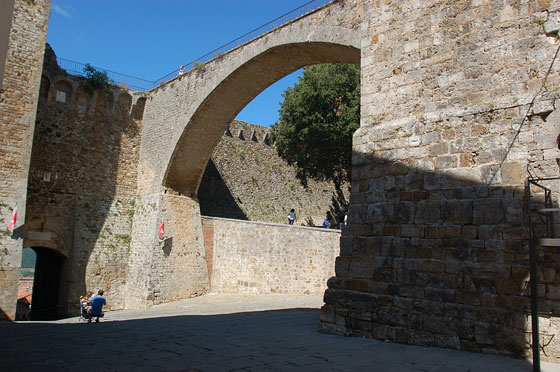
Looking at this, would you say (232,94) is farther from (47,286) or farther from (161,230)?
(47,286)

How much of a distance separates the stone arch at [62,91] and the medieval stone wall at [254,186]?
22.2 ft

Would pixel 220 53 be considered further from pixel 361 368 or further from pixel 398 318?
pixel 361 368

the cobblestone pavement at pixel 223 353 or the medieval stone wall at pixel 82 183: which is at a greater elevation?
the medieval stone wall at pixel 82 183

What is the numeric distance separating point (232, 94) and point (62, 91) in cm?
588

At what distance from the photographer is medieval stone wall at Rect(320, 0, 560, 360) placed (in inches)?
183

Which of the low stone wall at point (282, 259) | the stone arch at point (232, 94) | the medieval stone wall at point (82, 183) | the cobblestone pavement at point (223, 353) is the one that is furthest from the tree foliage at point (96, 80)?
the cobblestone pavement at point (223, 353)

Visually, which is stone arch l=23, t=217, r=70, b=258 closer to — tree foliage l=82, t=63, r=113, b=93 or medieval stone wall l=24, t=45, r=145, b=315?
medieval stone wall l=24, t=45, r=145, b=315

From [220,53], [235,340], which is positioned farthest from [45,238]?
[235,340]

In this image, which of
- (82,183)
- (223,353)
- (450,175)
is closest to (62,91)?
(82,183)

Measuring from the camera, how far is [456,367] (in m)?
3.92

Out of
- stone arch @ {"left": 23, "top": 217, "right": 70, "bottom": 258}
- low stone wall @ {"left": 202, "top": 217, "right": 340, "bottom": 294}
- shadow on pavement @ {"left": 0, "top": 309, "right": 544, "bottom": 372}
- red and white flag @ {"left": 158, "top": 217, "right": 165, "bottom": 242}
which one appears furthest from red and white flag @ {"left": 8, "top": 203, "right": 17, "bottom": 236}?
shadow on pavement @ {"left": 0, "top": 309, "right": 544, "bottom": 372}

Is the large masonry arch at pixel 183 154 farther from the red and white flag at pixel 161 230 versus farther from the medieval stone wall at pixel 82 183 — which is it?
the medieval stone wall at pixel 82 183

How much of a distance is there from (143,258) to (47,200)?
11.5ft

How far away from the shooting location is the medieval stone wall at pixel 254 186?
2000cm
